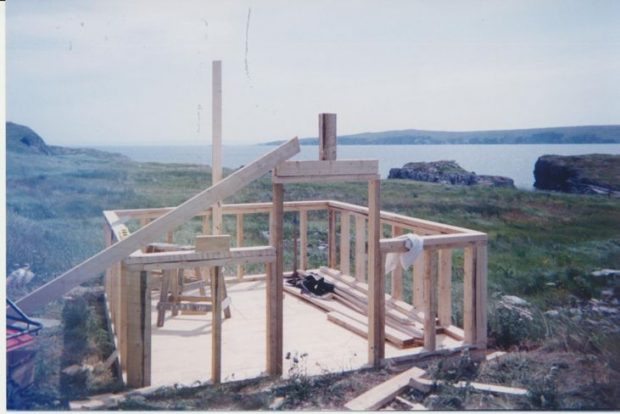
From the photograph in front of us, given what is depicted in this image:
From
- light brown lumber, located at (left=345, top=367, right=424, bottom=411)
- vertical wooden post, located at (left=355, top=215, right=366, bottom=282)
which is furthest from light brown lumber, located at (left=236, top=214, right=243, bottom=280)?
light brown lumber, located at (left=345, top=367, right=424, bottom=411)

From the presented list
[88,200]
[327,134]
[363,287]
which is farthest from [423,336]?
[88,200]

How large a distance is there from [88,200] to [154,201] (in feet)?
10.6

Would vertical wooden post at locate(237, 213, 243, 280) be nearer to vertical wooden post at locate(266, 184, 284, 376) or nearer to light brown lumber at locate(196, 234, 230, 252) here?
vertical wooden post at locate(266, 184, 284, 376)

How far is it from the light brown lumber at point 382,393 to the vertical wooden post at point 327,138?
7.85 feet

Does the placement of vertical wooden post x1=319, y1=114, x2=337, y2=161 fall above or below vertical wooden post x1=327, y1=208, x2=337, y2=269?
above

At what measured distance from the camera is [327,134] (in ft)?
19.6

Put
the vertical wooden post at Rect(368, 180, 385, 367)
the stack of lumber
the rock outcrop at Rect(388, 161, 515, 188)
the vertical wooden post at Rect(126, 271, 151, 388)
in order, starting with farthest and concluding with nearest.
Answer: the rock outcrop at Rect(388, 161, 515, 188) → the stack of lumber → the vertical wooden post at Rect(368, 180, 385, 367) → the vertical wooden post at Rect(126, 271, 151, 388)

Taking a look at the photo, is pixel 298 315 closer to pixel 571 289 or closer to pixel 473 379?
pixel 473 379

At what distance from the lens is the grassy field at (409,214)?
35.6 feet

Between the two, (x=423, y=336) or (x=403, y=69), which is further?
(x=403, y=69)

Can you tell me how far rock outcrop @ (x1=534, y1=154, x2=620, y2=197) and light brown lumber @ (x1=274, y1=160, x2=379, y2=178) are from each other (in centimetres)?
2182

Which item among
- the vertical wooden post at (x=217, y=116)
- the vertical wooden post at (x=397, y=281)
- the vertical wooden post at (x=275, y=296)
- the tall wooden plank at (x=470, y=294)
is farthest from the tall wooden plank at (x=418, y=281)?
the vertical wooden post at (x=217, y=116)

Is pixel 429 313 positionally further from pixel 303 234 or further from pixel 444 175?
pixel 444 175

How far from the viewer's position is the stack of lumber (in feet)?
22.8
